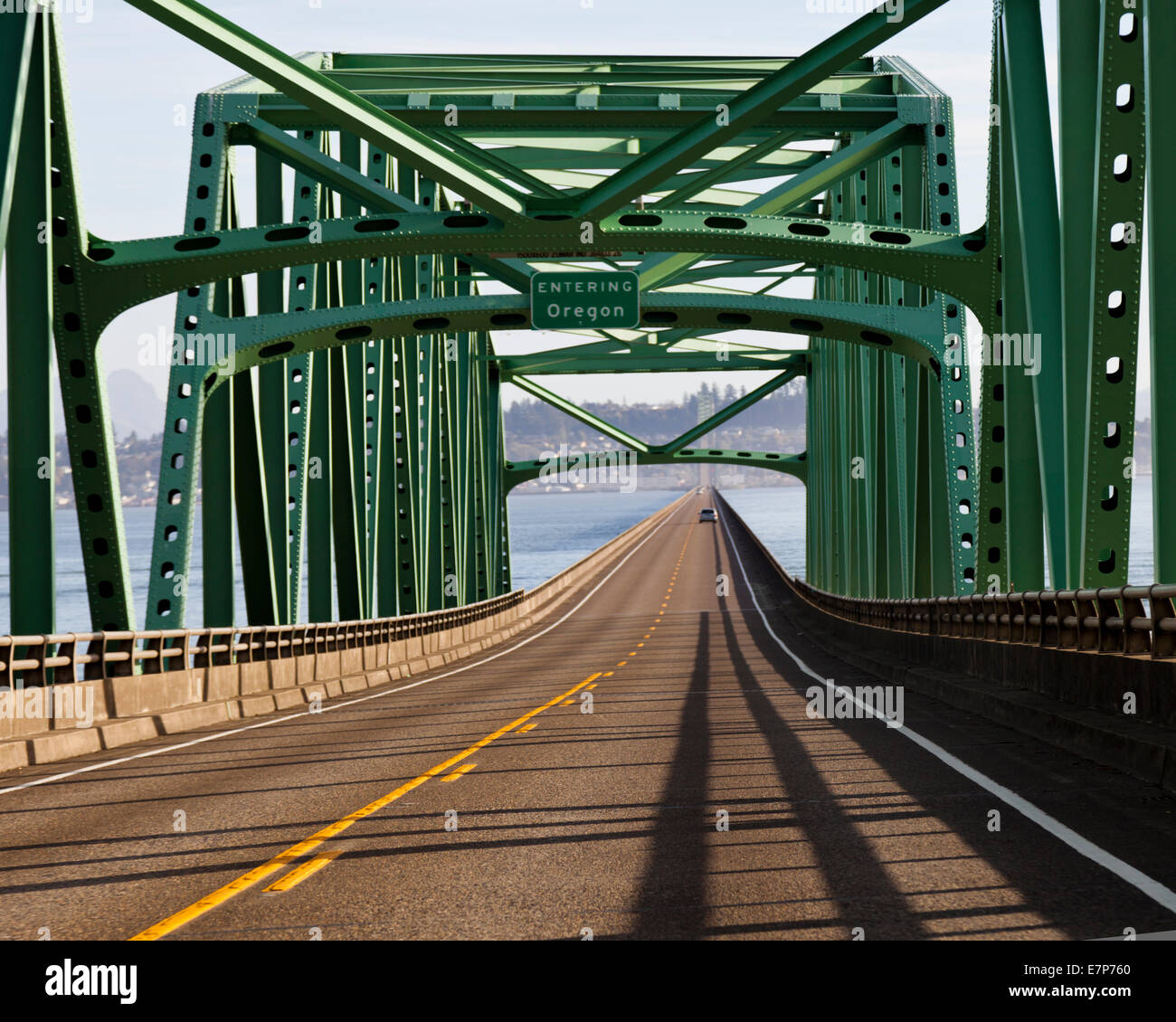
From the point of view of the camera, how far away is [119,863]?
7844 mm

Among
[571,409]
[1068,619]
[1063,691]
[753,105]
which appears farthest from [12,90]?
[571,409]

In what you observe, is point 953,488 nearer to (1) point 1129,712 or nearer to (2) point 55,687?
(1) point 1129,712

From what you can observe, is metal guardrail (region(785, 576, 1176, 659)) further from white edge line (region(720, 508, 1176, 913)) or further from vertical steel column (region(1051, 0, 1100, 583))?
white edge line (region(720, 508, 1176, 913))

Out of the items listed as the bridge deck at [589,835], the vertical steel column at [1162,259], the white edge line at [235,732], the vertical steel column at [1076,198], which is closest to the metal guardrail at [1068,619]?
the vertical steel column at [1162,259]

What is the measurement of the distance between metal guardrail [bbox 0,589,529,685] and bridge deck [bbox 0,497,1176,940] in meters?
1.21

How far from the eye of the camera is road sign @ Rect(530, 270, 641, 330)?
2262cm

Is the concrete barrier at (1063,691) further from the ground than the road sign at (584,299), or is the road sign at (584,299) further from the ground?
the road sign at (584,299)

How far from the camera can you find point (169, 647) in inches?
746

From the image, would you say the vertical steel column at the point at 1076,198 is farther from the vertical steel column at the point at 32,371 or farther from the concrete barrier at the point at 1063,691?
the vertical steel column at the point at 32,371

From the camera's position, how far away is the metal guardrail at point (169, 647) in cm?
1437

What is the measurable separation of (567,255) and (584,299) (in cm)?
287

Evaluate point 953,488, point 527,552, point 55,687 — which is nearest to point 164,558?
point 55,687

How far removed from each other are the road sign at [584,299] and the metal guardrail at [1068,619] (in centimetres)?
641
